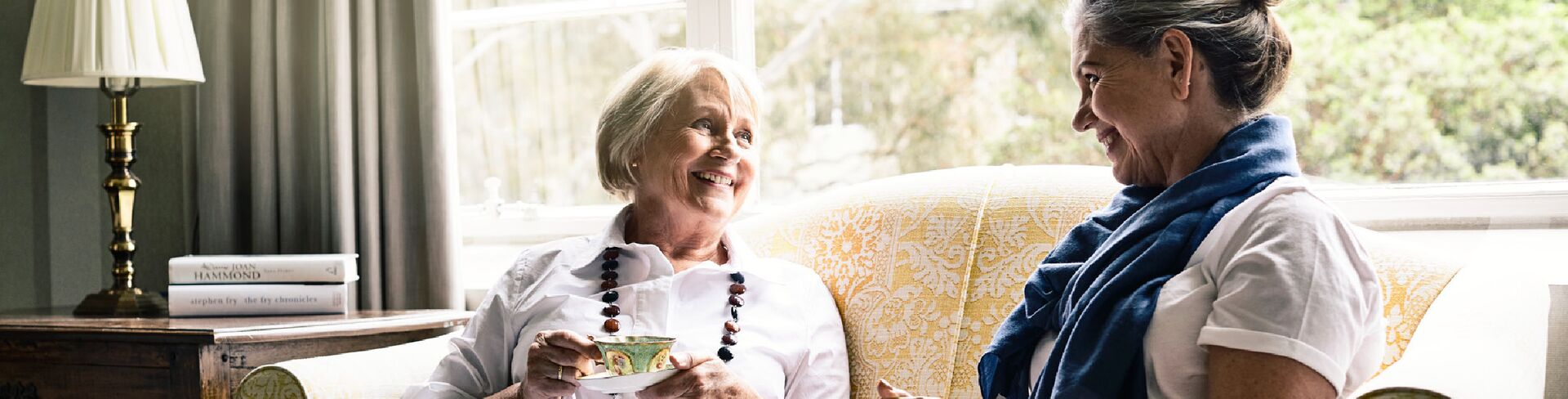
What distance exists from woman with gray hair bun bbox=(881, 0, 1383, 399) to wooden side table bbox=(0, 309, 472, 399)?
4.54ft

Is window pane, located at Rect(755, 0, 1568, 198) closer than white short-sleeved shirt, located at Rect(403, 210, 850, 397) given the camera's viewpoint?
No

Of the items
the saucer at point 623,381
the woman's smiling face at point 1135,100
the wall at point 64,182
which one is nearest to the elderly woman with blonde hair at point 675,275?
the saucer at point 623,381

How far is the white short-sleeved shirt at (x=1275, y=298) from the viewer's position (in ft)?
3.44

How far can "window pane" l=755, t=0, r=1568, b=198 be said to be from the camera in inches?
A: 84.6

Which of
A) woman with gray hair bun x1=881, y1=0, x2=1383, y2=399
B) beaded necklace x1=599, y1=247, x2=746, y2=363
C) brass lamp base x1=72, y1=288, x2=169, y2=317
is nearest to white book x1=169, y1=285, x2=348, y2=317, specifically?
brass lamp base x1=72, y1=288, x2=169, y2=317

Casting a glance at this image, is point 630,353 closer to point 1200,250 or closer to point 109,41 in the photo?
point 1200,250

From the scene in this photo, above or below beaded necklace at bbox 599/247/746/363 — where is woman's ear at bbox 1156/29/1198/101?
above

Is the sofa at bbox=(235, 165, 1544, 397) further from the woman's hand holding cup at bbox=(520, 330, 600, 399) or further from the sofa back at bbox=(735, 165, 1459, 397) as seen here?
the woman's hand holding cup at bbox=(520, 330, 600, 399)

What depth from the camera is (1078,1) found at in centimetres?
134

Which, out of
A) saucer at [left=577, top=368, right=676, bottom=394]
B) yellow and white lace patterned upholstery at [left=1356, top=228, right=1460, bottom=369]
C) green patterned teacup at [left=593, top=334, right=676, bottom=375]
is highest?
yellow and white lace patterned upholstery at [left=1356, top=228, right=1460, bottom=369]

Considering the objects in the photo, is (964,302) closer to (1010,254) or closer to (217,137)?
(1010,254)

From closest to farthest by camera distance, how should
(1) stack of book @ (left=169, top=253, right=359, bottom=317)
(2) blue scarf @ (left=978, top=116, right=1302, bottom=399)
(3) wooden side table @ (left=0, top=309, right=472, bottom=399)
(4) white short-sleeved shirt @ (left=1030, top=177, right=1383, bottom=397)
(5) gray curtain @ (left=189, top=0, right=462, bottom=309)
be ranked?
(4) white short-sleeved shirt @ (left=1030, top=177, right=1383, bottom=397) < (2) blue scarf @ (left=978, top=116, right=1302, bottom=399) < (3) wooden side table @ (left=0, top=309, right=472, bottom=399) < (1) stack of book @ (left=169, top=253, right=359, bottom=317) < (5) gray curtain @ (left=189, top=0, right=462, bottom=309)

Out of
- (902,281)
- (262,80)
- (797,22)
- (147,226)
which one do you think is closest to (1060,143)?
(797,22)

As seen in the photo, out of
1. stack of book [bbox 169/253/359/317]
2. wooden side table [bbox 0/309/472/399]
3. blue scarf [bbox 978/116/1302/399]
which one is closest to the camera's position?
blue scarf [bbox 978/116/1302/399]
